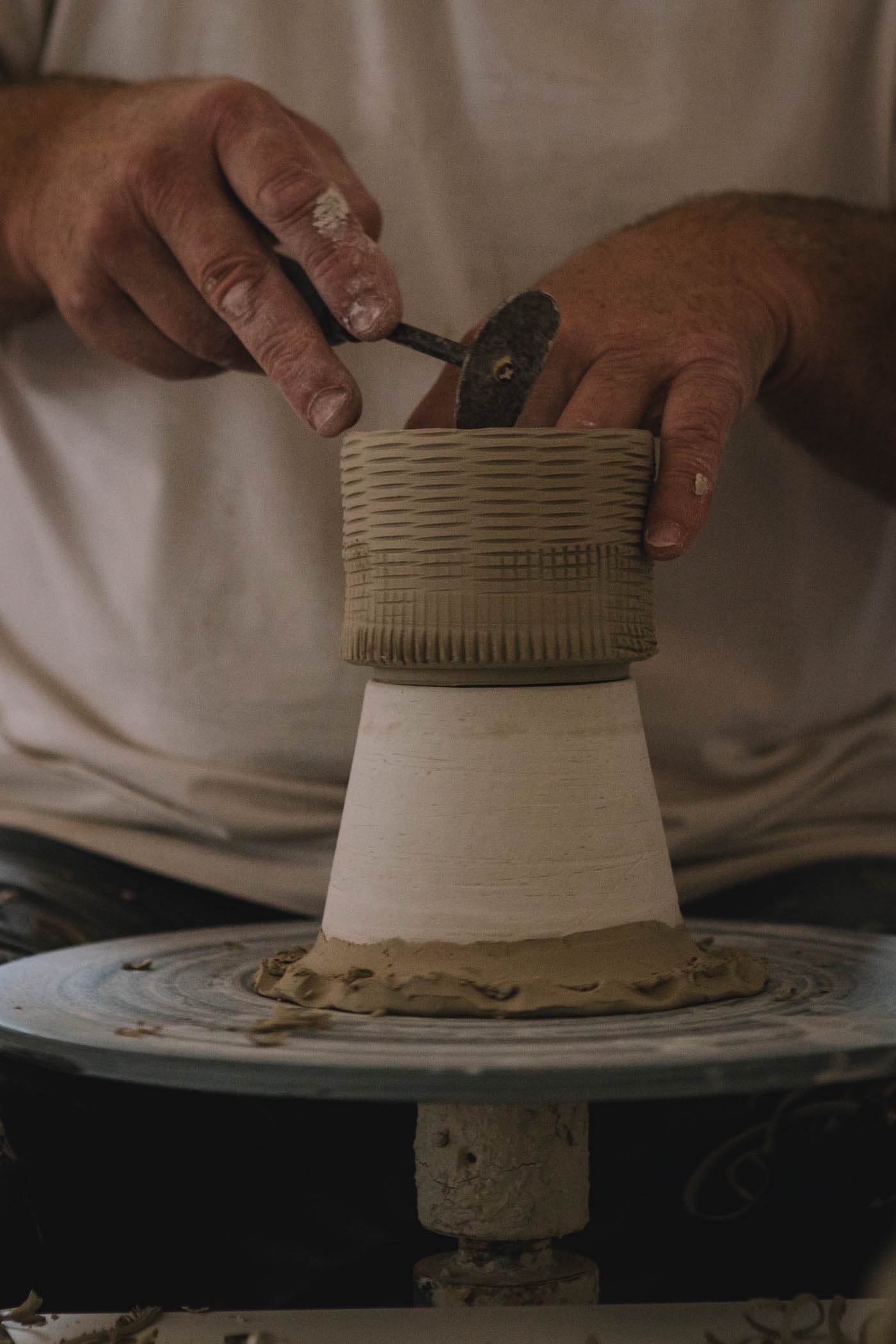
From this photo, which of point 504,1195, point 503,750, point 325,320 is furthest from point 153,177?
Result: point 504,1195

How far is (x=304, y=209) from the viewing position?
38.9 inches

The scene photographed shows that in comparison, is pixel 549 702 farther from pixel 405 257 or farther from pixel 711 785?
pixel 405 257

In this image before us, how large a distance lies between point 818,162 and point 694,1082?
1.09m

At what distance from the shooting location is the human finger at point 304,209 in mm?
959

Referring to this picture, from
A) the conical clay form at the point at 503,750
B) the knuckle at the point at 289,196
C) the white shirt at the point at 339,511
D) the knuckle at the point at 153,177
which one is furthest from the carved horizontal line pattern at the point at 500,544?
the white shirt at the point at 339,511

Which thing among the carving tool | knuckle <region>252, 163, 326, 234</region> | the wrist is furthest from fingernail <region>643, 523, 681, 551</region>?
the wrist

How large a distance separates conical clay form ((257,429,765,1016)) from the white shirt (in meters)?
0.47

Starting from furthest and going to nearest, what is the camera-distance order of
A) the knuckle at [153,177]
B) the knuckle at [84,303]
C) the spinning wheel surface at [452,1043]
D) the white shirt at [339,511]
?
the white shirt at [339,511] → the knuckle at [84,303] → the knuckle at [153,177] → the spinning wheel surface at [452,1043]

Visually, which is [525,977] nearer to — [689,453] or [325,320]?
[689,453]

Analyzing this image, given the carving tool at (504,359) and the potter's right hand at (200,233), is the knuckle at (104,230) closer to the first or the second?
the potter's right hand at (200,233)

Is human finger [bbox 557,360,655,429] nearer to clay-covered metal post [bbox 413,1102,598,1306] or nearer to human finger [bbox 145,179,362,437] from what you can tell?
human finger [bbox 145,179,362,437]

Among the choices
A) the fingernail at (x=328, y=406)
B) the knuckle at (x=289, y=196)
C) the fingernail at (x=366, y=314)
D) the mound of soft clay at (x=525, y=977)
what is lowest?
the mound of soft clay at (x=525, y=977)

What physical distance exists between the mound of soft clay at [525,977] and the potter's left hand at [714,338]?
0.82 feet

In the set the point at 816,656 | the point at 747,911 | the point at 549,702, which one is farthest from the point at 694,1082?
the point at 816,656
